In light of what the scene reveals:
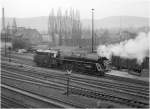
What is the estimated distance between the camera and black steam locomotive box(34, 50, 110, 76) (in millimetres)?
21969

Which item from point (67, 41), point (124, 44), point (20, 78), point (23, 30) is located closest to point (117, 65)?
point (124, 44)

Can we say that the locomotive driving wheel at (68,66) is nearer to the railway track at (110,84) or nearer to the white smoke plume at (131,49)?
the railway track at (110,84)

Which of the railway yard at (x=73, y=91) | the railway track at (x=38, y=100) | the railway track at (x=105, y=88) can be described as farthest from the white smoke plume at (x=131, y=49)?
the railway track at (x=38, y=100)

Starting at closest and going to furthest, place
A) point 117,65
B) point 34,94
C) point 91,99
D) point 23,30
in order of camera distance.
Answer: point 91,99, point 34,94, point 117,65, point 23,30

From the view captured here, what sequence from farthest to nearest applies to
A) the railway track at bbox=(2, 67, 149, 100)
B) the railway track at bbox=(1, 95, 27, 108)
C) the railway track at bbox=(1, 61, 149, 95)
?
1. the railway track at bbox=(1, 61, 149, 95)
2. the railway track at bbox=(2, 67, 149, 100)
3. the railway track at bbox=(1, 95, 27, 108)

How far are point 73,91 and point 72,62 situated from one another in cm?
746

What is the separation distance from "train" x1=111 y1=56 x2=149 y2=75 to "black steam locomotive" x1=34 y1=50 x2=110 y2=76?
3.09 meters

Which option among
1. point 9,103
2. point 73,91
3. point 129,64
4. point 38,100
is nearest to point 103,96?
point 73,91

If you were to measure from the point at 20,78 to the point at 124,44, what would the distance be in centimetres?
1177

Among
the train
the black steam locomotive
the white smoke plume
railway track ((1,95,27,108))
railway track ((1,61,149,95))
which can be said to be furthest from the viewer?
the train

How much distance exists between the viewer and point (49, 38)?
72875 mm

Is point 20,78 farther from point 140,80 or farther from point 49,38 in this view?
point 49,38

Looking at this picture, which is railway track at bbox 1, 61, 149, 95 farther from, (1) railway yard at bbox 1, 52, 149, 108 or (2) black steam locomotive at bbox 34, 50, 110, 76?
(2) black steam locomotive at bbox 34, 50, 110, 76

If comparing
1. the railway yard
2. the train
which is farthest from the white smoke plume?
the railway yard
